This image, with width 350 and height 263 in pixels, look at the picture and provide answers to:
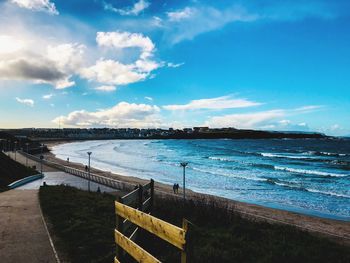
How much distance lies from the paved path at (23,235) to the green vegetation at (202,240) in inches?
15.6

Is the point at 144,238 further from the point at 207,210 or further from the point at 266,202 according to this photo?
the point at 266,202

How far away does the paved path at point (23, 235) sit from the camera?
7988 mm

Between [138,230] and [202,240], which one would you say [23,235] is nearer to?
[138,230]

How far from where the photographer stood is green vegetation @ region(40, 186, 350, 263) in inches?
303

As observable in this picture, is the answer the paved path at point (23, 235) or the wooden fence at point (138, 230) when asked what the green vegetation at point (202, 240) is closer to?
the paved path at point (23, 235)

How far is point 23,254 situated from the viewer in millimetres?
8156

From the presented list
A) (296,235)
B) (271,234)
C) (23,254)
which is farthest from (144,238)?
(296,235)

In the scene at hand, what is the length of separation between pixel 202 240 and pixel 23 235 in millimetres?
4912

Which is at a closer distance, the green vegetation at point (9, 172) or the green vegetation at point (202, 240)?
the green vegetation at point (202, 240)

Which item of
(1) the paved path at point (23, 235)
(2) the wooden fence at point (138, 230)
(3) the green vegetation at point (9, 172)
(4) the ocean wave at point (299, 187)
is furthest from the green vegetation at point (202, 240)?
(4) the ocean wave at point (299, 187)

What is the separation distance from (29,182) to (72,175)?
926cm

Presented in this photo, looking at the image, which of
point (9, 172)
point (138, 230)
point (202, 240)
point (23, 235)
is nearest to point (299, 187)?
point (9, 172)

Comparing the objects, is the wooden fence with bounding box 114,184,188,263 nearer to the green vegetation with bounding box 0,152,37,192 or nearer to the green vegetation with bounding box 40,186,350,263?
the green vegetation with bounding box 40,186,350,263

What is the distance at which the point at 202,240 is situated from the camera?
364 inches
